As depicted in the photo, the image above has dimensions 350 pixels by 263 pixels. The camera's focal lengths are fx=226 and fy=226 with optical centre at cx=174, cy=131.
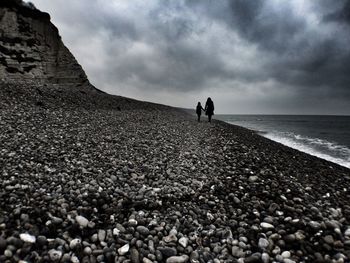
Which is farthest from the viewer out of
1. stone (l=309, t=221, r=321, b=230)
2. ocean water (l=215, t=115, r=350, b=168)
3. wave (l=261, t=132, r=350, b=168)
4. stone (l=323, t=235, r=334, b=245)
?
ocean water (l=215, t=115, r=350, b=168)

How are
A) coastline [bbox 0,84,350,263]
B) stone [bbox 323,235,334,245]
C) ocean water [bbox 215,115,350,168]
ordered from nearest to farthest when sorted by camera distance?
coastline [bbox 0,84,350,263]
stone [bbox 323,235,334,245]
ocean water [bbox 215,115,350,168]

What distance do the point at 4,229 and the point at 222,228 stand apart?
4.32 m

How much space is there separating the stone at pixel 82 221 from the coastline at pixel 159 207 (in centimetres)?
2

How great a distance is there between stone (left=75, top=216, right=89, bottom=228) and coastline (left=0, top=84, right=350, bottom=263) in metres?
0.02

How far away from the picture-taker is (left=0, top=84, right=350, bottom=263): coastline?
4.21 m

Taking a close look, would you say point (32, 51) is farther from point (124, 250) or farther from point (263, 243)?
point (263, 243)

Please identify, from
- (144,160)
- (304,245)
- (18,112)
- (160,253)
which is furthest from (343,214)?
(18,112)

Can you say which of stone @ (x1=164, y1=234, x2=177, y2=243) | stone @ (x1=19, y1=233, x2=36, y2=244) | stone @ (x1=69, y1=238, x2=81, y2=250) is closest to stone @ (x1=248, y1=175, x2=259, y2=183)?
stone @ (x1=164, y1=234, x2=177, y2=243)

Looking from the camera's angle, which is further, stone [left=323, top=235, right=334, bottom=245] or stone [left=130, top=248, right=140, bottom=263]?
stone [left=323, top=235, right=334, bottom=245]

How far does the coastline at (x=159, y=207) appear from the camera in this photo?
4211 mm

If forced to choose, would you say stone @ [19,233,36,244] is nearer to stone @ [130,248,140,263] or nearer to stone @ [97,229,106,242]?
stone @ [97,229,106,242]

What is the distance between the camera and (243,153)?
469 inches

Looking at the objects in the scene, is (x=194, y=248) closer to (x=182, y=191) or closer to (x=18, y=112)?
(x=182, y=191)

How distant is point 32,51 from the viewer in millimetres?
34500
